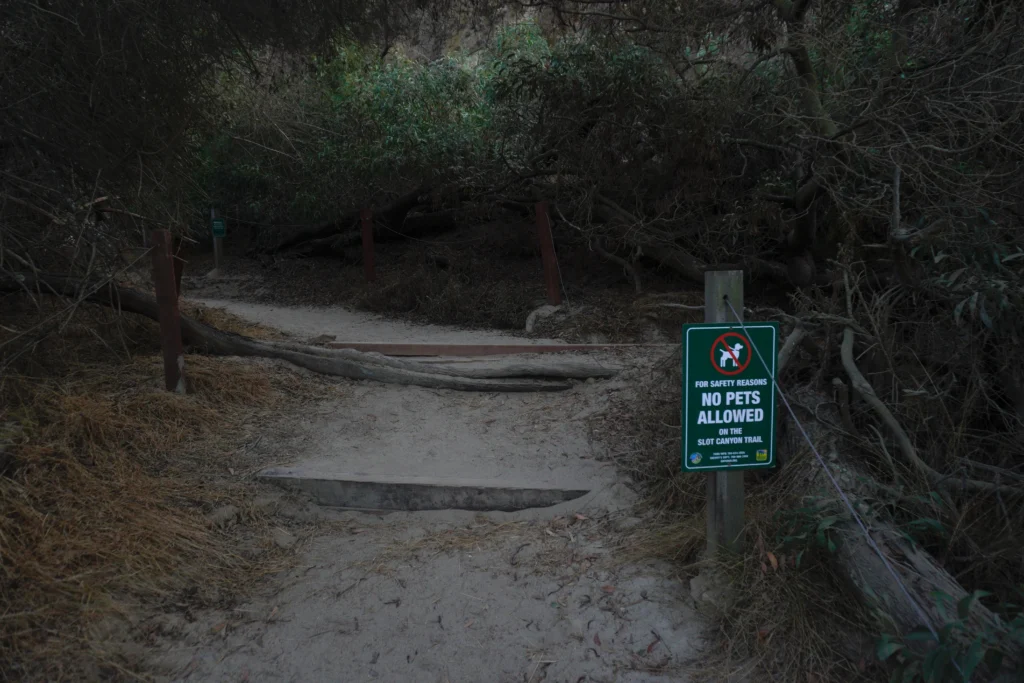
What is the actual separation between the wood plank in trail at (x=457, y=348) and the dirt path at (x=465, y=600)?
241 cm

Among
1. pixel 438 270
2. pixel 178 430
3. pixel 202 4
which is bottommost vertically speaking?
pixel 178 430

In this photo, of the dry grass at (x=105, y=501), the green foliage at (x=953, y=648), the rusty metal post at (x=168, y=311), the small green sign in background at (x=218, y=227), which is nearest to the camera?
the green foliage at (x=953, y=648)

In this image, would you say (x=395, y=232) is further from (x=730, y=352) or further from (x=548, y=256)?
(x=730, y=352)

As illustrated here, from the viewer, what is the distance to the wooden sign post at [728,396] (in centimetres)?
363

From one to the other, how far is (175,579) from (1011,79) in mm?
5990

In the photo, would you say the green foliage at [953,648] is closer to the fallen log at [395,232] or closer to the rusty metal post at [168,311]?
the rusty metal post at [168,311]

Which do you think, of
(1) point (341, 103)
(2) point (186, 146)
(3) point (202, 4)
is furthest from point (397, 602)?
(1) point (341, 103)

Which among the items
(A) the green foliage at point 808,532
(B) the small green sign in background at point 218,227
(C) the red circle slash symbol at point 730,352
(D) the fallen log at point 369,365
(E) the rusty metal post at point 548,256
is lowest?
(A) the green foliage at point 808,532

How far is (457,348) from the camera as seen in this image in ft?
27.4

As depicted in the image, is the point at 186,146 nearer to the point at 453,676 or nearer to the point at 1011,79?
the point at 453,676

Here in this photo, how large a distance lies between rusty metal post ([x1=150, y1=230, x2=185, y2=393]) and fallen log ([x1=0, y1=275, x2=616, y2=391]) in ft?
2.38

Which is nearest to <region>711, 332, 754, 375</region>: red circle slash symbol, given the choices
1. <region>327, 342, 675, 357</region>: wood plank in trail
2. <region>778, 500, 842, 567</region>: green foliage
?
<region>778, 500, 842, 567</region>: green foliage

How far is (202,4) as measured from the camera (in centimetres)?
632

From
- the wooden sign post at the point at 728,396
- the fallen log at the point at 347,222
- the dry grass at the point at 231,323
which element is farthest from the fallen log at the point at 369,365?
the fallen log at the point at 347,222
